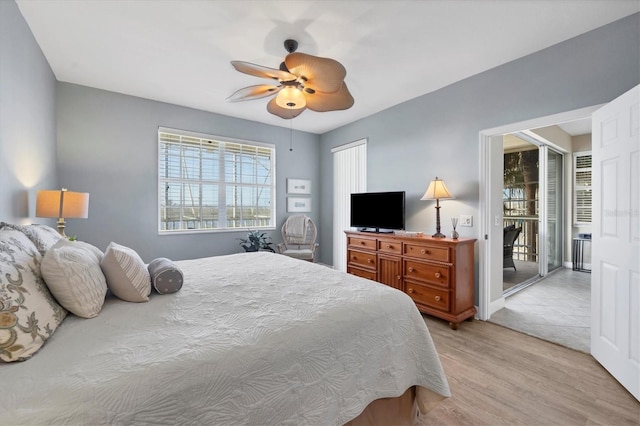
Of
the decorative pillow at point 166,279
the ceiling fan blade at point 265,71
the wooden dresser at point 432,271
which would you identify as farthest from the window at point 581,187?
the decorative pillow at point 166,279

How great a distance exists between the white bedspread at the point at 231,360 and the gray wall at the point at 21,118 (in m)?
1.56

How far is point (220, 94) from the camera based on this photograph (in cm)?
356

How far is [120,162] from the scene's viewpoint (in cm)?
359

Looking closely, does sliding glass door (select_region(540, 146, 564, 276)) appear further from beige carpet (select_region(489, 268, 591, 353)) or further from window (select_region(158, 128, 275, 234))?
window (select_region(158, 128, 275, 234))

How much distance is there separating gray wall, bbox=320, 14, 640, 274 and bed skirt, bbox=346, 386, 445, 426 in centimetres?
207

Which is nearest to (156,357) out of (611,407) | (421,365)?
(421,365)

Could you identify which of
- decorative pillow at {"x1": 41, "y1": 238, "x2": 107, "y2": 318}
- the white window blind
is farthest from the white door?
decorative pillow at {"x1": 41, "y1": 238, "x2": 107, "y2": 318}

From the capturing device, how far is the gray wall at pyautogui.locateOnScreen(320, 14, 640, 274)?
2215mm

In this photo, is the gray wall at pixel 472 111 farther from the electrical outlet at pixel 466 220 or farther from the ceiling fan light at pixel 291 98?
the ceiling fan light at pixel 291 98

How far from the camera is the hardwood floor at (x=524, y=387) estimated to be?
1.63 metres

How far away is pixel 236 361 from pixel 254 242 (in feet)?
11.7

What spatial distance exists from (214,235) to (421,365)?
3.64 m

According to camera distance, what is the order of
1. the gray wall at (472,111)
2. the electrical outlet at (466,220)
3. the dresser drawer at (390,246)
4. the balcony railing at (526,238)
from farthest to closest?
the balcony railing at (526,238) → the dresser drawer at (390,246) → the electrical outlet at (466,220) → the gray wall at (472,111)

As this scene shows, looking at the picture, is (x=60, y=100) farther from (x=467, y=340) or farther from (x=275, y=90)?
(x=467, y=340)
